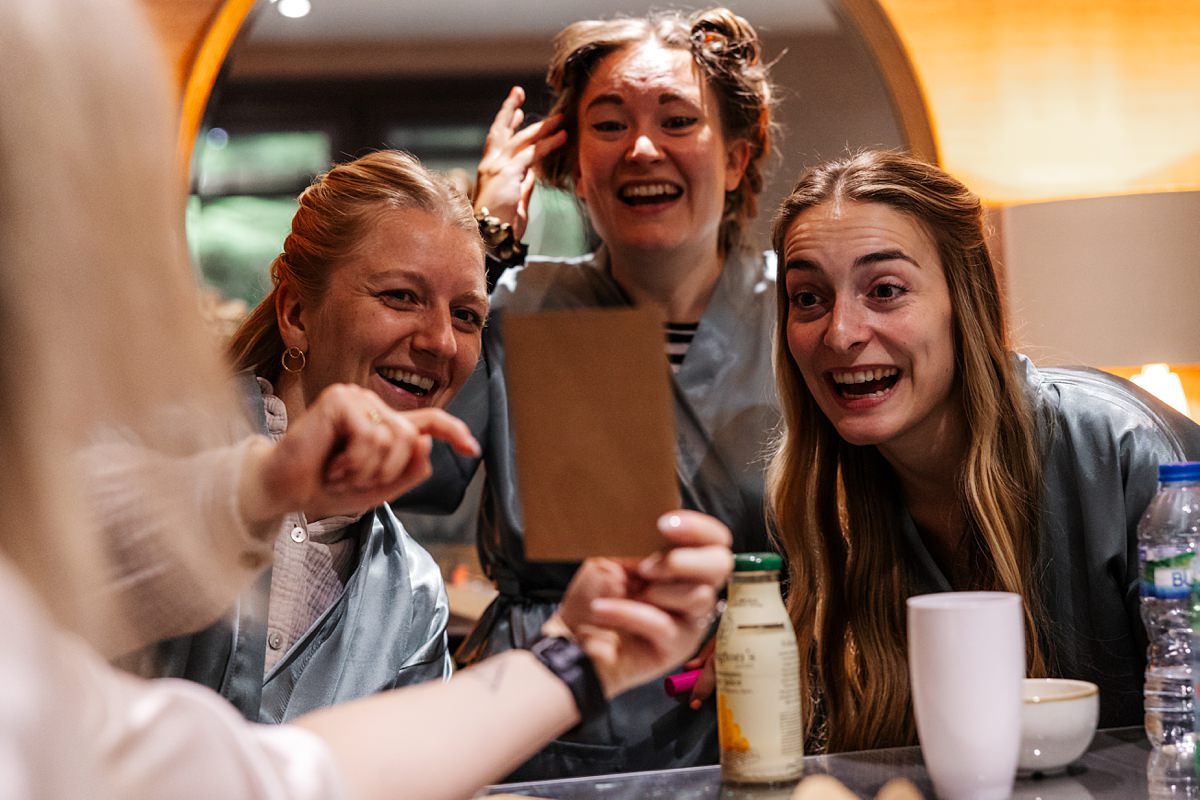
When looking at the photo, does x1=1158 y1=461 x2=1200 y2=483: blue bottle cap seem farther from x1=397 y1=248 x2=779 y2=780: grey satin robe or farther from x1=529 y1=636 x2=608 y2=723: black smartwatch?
x1=397 y1=248 x2=779 y2=780: grey satin robe

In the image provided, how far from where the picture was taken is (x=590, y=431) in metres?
0.85

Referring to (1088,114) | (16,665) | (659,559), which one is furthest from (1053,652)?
(1088,114)

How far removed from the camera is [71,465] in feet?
1.89

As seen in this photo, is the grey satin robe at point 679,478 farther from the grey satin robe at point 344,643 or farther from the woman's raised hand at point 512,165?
the grey satin robe at point 344,643

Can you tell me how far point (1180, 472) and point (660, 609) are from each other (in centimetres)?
55

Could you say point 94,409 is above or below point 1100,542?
above

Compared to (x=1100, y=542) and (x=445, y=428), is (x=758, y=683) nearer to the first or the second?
(x=445, y=428)

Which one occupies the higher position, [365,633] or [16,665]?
[16,665]

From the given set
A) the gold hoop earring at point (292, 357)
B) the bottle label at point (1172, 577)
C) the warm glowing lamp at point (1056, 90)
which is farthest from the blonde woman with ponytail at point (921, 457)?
the warm glowing lamp at point (1056, 90)

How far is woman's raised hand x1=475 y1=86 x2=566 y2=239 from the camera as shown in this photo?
79.4 inches

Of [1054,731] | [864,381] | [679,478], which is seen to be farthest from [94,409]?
[679,478]

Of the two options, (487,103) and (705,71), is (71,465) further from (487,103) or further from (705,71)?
(487,103)

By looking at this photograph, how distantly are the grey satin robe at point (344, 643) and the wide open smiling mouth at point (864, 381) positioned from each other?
559 mm

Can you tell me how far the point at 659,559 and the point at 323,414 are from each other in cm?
29
